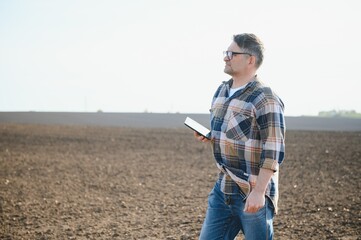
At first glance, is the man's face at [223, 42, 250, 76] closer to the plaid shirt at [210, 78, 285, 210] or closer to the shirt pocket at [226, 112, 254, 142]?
the plaid shirt at [210, 78, 285, 210]

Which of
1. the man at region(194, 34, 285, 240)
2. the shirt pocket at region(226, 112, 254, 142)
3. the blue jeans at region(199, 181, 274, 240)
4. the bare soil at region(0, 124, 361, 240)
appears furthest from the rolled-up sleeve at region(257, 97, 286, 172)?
the bare soil at region(0, 124, 361, 240)

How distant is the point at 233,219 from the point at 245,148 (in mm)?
585

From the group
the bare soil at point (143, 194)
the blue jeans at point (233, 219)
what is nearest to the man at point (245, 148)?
the blue jeans at point (233, 219)

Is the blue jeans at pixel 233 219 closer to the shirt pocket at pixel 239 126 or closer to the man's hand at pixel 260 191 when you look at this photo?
the man's hand at pixel 260 191

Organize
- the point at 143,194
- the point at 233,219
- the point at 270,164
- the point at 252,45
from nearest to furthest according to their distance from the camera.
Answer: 1. the point at 270,164
2. the point at 252,45
3. the point at 233,219
4. the point at 143,194

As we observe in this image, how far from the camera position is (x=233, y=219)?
2727mm

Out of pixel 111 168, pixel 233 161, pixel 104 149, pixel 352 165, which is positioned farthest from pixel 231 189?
pixel 104 149

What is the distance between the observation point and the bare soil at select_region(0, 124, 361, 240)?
5.51m

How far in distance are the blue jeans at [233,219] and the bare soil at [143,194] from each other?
2.57m

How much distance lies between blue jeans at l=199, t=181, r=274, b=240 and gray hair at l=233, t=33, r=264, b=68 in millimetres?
1004

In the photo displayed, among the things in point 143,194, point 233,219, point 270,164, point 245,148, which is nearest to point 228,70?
point 245,148

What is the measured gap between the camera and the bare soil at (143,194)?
5512 millimetres

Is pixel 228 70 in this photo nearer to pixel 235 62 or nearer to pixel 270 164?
pixel 235 62

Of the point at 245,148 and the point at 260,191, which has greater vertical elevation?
the point at 245,148
